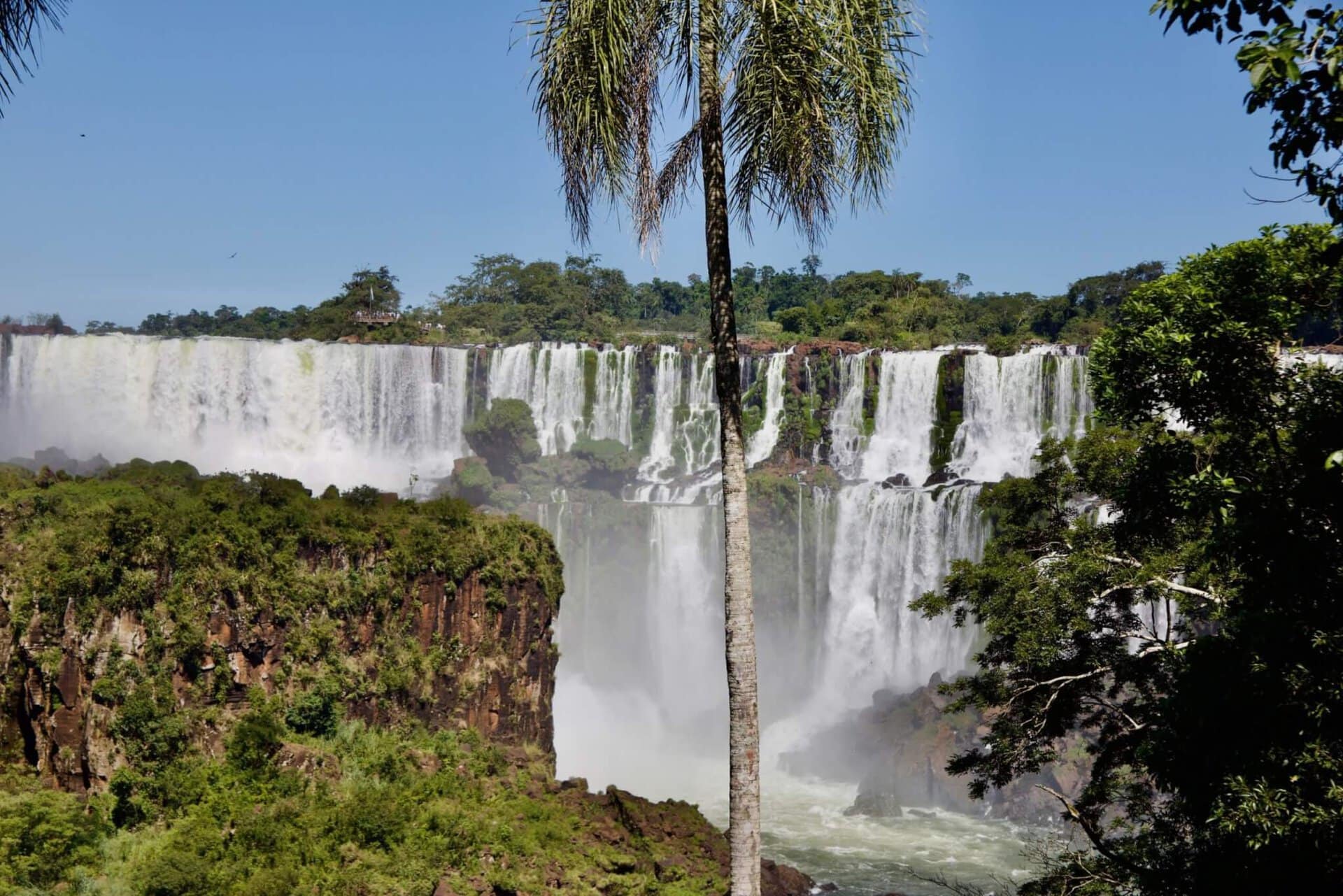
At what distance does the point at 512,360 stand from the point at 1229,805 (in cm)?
3986

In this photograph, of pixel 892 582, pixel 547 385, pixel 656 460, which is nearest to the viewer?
pixel 892 582

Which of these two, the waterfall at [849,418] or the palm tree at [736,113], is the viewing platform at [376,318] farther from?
the palm tree at [736,113]

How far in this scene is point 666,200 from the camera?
7426 millimetres

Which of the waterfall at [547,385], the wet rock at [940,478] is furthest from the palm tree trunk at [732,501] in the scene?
the waterfall at [547,385]

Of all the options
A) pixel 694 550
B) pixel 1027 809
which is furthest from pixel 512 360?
pixel 1027 809

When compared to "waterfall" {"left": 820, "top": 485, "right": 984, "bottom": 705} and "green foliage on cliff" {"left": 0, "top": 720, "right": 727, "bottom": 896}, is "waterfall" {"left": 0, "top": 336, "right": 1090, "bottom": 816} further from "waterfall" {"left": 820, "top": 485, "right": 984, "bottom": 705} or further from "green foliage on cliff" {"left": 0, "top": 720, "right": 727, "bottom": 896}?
"green foliage on cliff" {"left": 0, "top": 720, "right": 727, "bottom": 896}

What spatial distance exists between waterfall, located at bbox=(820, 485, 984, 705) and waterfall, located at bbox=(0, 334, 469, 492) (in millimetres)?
15039

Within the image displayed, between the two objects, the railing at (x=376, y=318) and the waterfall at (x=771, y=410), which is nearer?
the waterfall at (x=771, y=410)

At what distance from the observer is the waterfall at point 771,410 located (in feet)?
145

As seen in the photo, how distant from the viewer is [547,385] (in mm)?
45312

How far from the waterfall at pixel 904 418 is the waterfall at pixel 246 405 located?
1430cm

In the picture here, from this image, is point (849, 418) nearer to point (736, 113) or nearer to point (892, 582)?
point (892, 582)

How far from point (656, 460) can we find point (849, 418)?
7124 mm

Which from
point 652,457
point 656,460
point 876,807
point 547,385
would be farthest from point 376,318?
point 876,807
